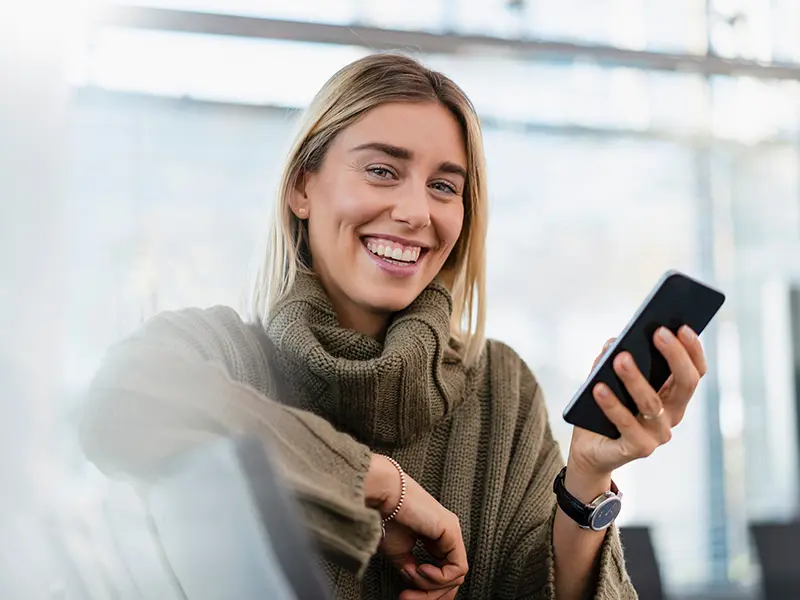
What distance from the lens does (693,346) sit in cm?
89

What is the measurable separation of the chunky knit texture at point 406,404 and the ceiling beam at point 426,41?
7.54 feet

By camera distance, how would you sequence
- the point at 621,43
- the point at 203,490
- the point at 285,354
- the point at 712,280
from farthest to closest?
1. the point at 712,280
2. the point at 621,43
3. the point at 285,354
4. the point at 203,490

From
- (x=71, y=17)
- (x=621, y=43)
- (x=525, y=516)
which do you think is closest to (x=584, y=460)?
(x=525, y=516)

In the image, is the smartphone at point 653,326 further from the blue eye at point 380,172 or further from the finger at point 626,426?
the blue eye at point 380,172

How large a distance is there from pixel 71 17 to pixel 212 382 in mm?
3155

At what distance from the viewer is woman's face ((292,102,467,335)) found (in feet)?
3.89

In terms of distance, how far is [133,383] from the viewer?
80cm

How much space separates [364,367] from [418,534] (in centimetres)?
25

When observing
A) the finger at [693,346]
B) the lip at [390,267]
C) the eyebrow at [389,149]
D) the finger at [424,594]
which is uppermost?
the eyebrow at [389,149]

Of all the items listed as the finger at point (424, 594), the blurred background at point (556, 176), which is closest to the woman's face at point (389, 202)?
the finger at point (424, 594)

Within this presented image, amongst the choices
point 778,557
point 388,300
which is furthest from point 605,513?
point 778,557

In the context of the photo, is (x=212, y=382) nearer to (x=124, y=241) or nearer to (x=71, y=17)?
(x=124, y=241)

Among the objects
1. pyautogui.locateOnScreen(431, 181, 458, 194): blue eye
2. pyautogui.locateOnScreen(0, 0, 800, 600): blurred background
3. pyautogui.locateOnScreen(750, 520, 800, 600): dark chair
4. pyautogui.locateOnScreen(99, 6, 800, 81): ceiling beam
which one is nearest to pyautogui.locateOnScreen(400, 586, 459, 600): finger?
pyautogui.locateOnScreen(431, 181, 458, 194): blue eye

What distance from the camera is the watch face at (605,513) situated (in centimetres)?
103
